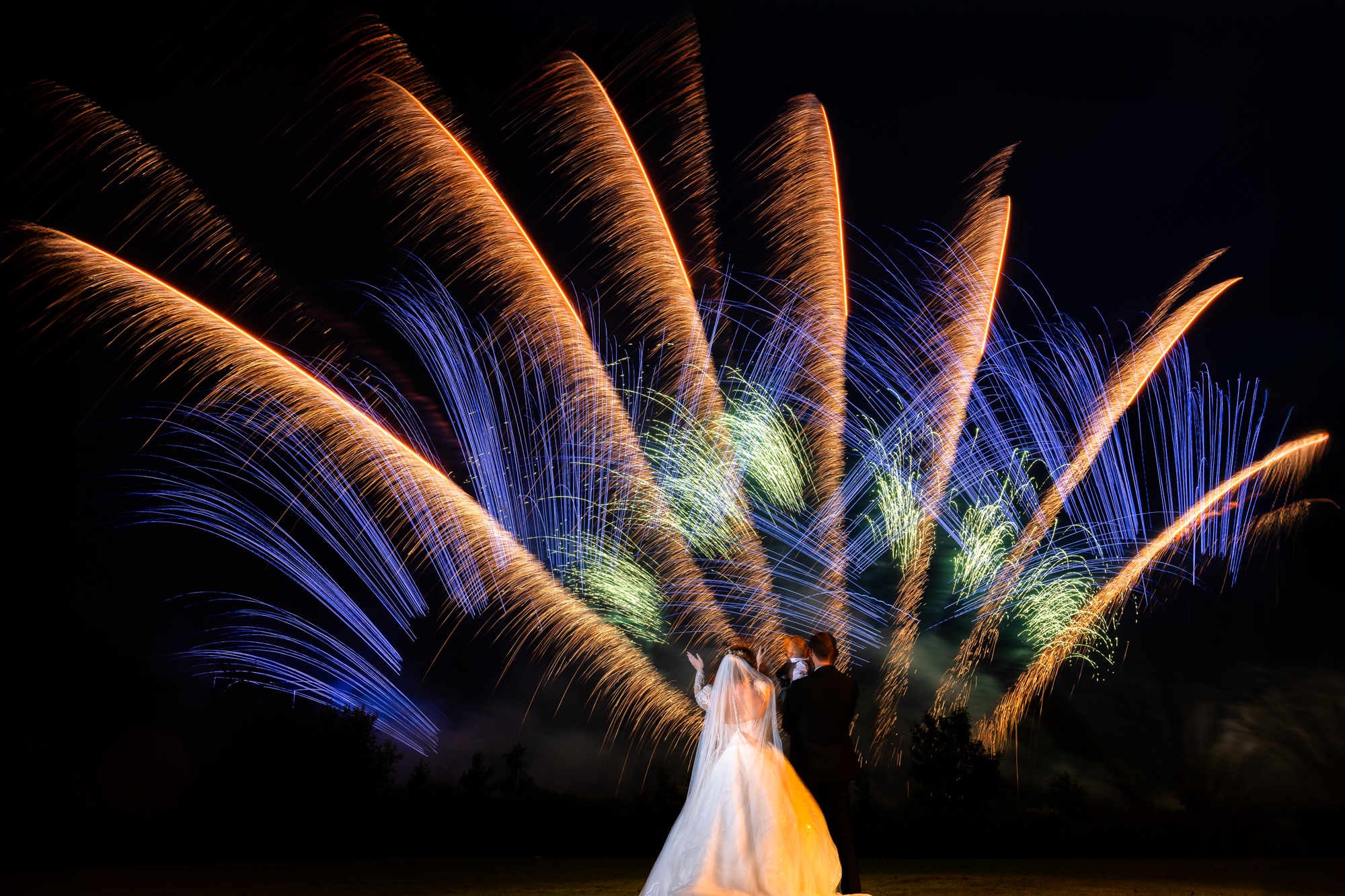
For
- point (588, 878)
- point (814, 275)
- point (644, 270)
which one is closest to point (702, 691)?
point (588, 878)

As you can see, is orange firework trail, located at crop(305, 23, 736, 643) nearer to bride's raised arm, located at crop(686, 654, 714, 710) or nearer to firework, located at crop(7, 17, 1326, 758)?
firework, located at crop(7, 17, 1326, 758)

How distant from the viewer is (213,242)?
9.41 meters

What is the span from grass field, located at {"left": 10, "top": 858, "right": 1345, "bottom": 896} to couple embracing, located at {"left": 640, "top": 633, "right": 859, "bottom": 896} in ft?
4.15

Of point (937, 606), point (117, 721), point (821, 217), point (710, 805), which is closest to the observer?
point (710, 805)

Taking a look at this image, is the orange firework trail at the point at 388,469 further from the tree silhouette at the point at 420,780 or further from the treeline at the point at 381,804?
the tree silhouette at the point at 420,780

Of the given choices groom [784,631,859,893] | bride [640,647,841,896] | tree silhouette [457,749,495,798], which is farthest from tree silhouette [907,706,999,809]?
bride [640,647,841,896]

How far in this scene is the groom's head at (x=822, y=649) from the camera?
539 centimetres

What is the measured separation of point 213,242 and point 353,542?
3589mm

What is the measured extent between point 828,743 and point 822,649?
568 millimetres

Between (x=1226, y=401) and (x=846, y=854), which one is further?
(x=1226, y=401)

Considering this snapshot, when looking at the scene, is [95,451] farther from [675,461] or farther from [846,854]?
[846,854]

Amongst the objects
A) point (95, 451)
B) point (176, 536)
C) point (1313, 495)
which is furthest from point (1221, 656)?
point (95, 451)

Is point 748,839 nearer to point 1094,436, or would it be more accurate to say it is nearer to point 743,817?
point 743,817

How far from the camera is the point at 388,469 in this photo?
344 inches
